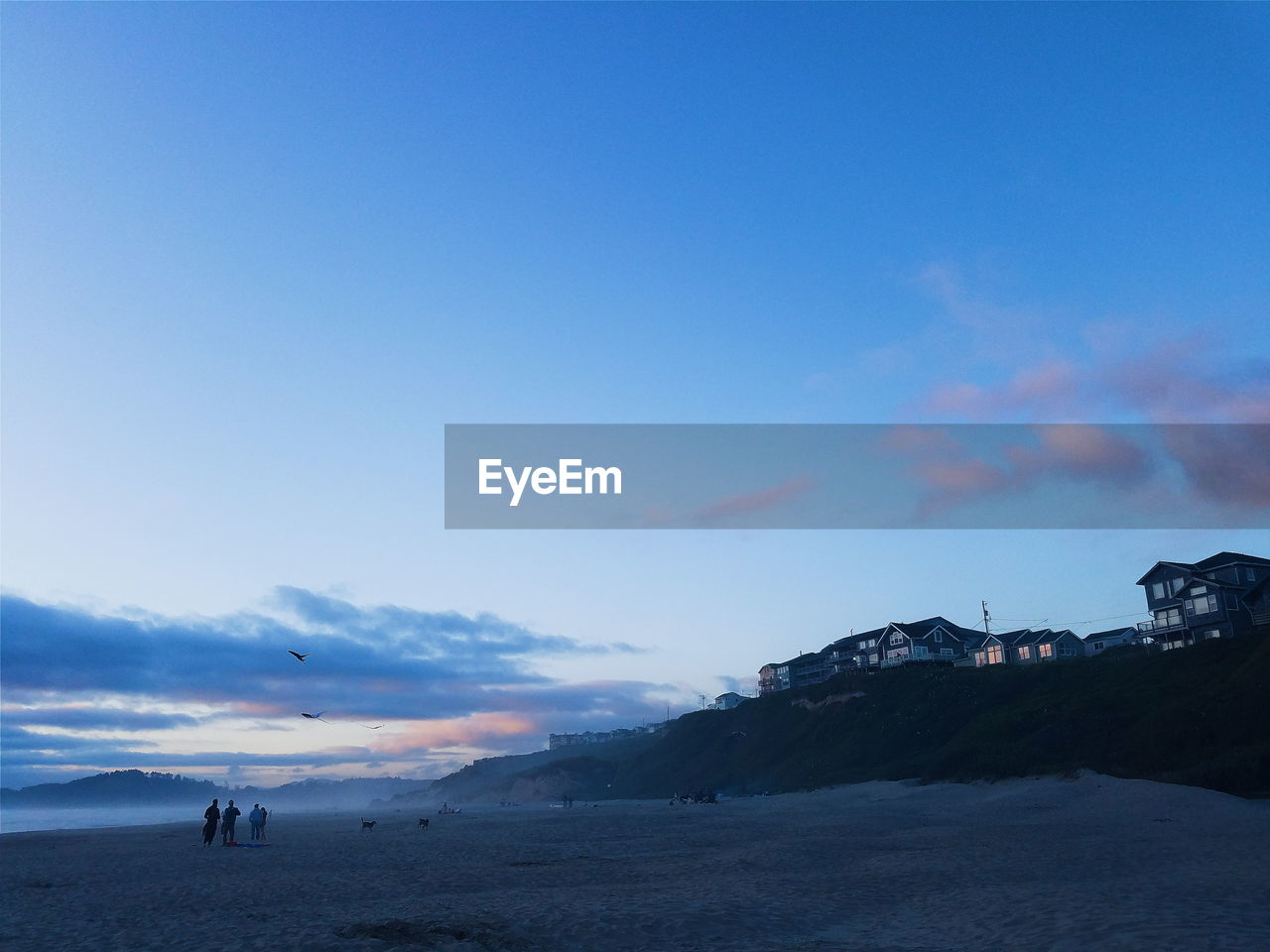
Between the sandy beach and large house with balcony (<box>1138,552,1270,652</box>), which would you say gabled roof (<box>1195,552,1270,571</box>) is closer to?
large house with balcony (<box>1138,552,1270,652</box>)

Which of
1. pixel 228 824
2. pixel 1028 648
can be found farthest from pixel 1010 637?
pixel 228 824

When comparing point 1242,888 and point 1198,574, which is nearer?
point 1242,888

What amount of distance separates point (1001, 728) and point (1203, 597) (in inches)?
1158

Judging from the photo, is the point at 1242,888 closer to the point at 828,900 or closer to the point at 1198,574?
the point at 828,900

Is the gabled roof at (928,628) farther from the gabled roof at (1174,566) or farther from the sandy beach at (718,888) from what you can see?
the sandy beach at (718,888)

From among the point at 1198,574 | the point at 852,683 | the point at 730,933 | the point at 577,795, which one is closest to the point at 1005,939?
the point at 730,933

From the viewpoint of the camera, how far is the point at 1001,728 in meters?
61.8

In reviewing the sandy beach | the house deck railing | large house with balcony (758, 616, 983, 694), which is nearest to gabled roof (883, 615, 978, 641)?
large house with balcony (758, 616, 983, 694)

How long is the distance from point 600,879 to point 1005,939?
12.0 m

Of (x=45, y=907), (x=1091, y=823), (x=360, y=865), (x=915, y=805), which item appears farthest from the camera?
(x=915, y=805)

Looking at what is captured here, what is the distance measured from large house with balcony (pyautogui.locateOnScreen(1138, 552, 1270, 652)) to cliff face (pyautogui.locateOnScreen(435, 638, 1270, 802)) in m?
4.66

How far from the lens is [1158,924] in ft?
46.8

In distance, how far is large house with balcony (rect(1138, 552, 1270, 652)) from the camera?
2884 inches

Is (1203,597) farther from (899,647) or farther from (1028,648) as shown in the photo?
(899,647)
